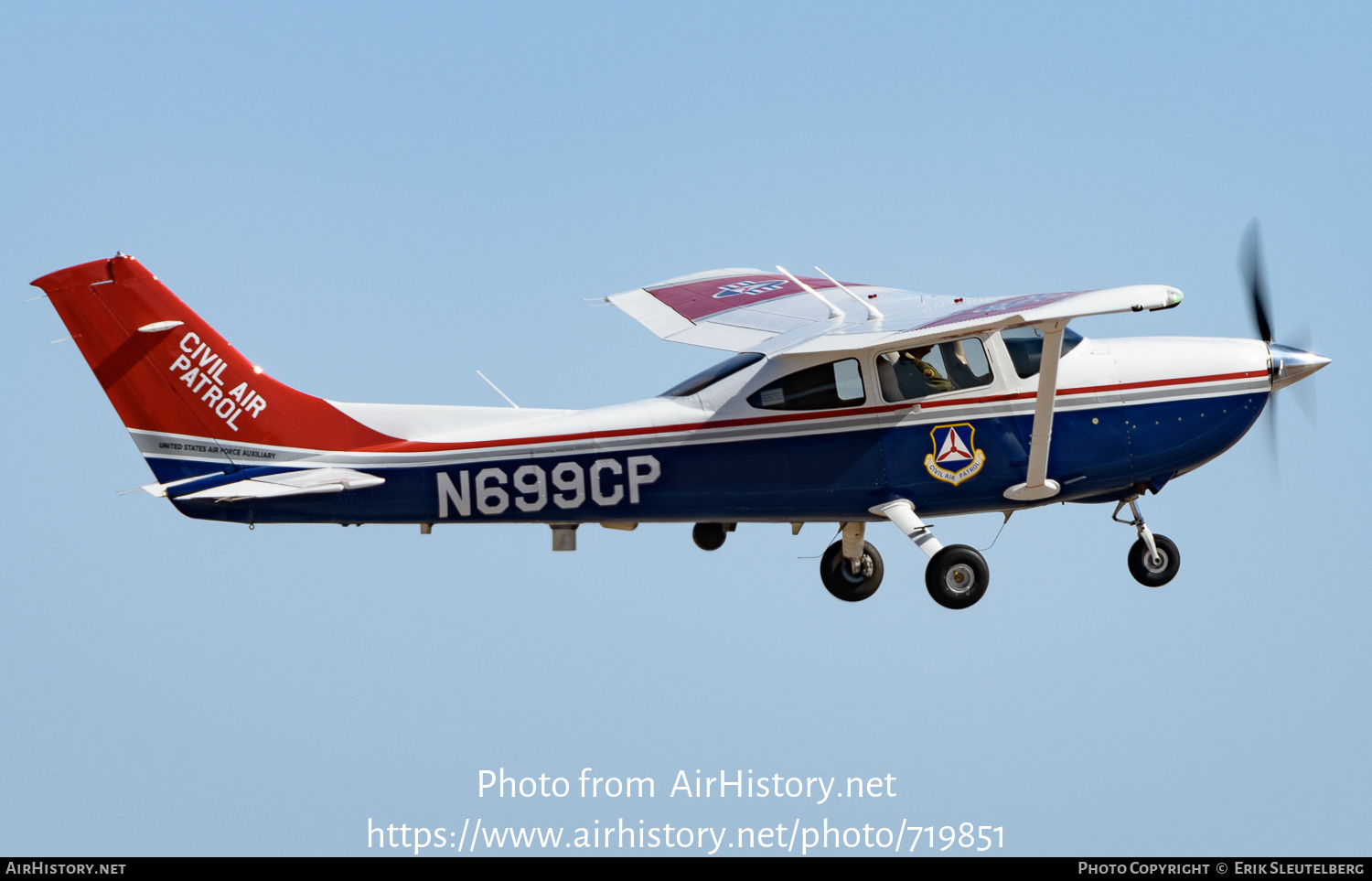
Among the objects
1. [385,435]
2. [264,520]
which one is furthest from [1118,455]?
[264,520]

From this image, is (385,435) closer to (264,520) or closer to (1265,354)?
(264,520)

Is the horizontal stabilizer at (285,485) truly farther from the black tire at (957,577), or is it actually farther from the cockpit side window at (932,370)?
the black tire at (957,577)

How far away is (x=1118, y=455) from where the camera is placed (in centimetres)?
1486

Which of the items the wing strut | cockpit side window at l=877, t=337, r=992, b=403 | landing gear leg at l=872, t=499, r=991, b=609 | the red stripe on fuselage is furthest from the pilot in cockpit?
landing gear leg at l=872, t=499, r=991, b=609

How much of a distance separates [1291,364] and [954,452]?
3.27 meters

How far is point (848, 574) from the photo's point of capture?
52.1 ft

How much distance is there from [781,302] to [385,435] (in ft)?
13.3

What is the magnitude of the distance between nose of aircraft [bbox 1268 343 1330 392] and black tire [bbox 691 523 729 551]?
16.9 ft

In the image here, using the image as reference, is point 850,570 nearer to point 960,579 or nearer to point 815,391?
point 960,579

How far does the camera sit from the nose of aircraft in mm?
15250

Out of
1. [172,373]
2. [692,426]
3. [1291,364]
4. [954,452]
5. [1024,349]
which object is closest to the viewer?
[172,373]

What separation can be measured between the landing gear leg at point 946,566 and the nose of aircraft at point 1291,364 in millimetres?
3245

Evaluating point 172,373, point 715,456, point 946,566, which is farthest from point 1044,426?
point 172,373

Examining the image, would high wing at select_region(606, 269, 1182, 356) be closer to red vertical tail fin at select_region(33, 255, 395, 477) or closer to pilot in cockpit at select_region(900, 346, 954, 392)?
pilot in cockpit at select_region(900, 346, 954, 392)
